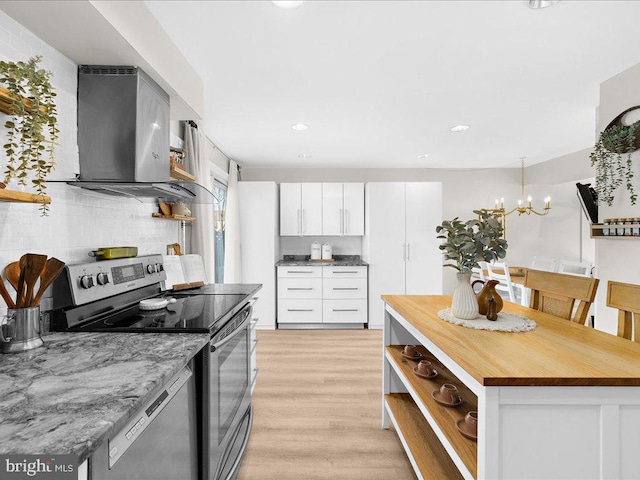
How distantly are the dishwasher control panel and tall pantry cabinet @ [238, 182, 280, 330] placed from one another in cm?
381

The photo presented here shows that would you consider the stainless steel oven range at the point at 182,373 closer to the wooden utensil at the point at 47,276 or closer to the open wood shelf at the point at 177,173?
the wooden utensil at the point at 47,276

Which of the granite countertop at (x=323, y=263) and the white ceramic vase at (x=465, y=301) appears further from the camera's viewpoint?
the granite countertop at (x=323, y=263)

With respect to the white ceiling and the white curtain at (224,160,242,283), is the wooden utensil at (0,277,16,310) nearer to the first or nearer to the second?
the white ceiling

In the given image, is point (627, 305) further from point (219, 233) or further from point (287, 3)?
point (219, 233)

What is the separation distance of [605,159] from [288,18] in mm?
2491

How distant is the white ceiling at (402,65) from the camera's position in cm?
181

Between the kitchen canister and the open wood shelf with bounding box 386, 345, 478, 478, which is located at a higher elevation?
the kitchen canister

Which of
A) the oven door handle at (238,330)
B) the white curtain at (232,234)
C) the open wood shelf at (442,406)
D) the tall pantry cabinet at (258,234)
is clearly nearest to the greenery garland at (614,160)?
the open wood shelf at (442,406)

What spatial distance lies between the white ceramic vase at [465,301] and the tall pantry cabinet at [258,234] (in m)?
3.54

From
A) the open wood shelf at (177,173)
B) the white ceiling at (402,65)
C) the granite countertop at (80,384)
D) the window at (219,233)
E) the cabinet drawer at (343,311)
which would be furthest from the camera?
the cabinet drawer at (343,311)

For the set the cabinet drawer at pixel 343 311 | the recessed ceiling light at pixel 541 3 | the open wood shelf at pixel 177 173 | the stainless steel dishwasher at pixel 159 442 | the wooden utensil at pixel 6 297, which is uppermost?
the recessed ceiling light at pixel 541 3

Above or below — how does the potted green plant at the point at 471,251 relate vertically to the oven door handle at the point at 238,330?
above

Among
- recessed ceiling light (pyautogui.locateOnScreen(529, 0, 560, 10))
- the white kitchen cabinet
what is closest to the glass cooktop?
recessed ceiling light (pyautogui.locateOnScreen(529, 0, 560, 10))

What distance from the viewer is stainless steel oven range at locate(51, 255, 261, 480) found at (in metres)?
0.93
